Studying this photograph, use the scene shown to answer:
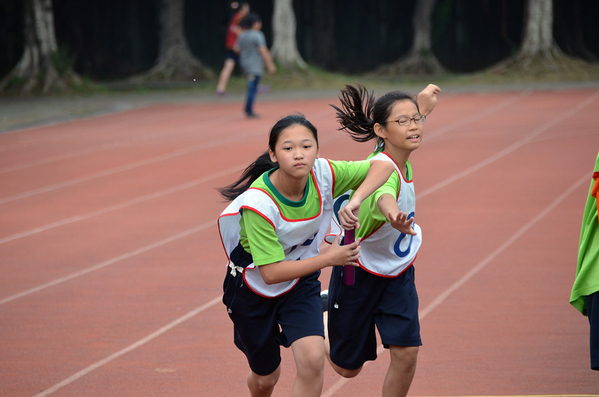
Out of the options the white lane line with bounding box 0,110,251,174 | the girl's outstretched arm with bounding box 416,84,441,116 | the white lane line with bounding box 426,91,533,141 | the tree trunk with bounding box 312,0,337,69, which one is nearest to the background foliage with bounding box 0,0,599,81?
the tree trunk with bounding box 312,0,337,69

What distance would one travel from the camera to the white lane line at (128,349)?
354cm

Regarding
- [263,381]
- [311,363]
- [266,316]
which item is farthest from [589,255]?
[263,381]

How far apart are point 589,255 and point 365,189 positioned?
89 centimetres

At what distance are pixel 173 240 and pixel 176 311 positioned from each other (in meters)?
1.76

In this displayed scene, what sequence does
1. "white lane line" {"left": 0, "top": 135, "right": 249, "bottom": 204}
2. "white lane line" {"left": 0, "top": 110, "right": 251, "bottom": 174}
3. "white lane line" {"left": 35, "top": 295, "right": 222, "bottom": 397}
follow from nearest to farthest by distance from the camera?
"white lane line" {"left": 35, "top": 295, "right": 222, "bottom": 397}, "white lane line" {"left": 0, "top": 135, "right": 249, "bottom": 204}, "white lane line" {"left": 0, "top": 110, "right": 251, "bottom": 174}

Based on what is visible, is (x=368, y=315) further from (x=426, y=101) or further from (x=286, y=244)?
(x=426, y=101)

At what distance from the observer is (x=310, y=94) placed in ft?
56.7

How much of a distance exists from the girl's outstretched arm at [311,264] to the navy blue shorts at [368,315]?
1.56 ft

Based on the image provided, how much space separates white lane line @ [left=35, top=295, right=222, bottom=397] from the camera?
11.6 feet

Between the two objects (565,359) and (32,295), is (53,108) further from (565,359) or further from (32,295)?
(565,359)

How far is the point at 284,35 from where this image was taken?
Answer: 19.2 meters

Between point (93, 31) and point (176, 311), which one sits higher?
point (176, 311)

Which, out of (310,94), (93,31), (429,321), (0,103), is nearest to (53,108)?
(0,103)

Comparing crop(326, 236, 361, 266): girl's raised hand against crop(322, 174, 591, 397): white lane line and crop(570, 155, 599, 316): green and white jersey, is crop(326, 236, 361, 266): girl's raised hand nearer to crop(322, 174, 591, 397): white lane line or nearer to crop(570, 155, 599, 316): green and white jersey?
crop(570, 155, 599, 316): green and white jersey
